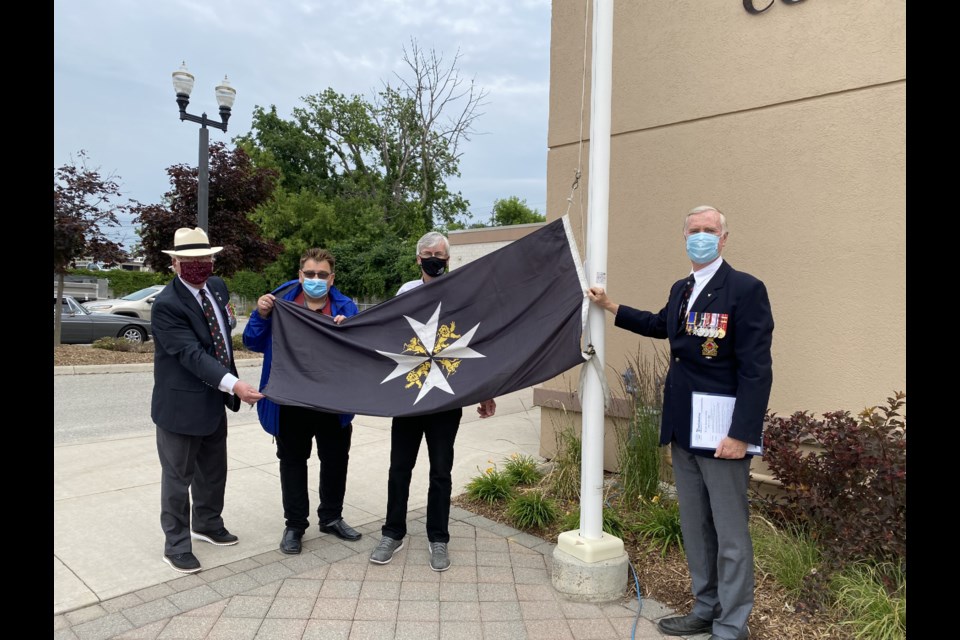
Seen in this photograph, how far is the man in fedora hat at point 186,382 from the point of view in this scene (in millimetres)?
3771

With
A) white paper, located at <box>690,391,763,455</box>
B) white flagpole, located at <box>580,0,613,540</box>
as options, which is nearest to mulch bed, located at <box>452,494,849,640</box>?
white flagpole, located at <box>580,0,613,540</box>

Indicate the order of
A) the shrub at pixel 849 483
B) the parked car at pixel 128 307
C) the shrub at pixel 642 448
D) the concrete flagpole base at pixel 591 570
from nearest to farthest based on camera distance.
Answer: the shrub at pixel 849 483
the concrete flagpole base at pixel 591 570
the shrub at pixel 642 448
the parked car at pixel 128 307

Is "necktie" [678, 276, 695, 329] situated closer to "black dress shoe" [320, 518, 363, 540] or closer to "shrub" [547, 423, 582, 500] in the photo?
"shrub" [547, 423, 582, 500]

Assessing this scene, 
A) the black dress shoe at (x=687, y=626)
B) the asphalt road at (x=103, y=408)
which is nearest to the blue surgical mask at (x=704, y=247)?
the black dress shoe at (x=687, y=626)

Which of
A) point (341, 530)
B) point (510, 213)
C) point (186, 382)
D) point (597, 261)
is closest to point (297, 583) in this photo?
point (341, 530)

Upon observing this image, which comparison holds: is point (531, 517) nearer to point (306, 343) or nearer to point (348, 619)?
point (348, 619)

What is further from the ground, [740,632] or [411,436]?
[411,436]

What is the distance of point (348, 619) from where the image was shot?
10.7 ft

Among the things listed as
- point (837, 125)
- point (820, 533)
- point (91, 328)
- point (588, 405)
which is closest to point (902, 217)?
point (837, 125)

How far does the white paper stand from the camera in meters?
2.98

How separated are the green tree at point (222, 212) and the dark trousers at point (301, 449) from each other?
11.6m

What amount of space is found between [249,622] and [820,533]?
3.22 m

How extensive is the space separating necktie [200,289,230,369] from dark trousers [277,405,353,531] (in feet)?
1.69

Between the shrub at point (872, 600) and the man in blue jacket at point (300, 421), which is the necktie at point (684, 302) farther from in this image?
the man in blue jacket at point (300, 421)
